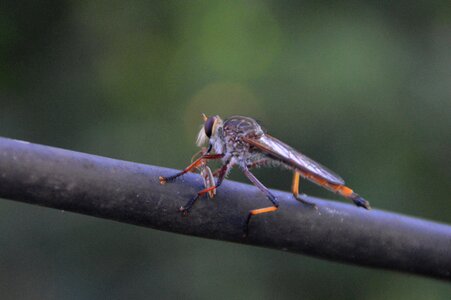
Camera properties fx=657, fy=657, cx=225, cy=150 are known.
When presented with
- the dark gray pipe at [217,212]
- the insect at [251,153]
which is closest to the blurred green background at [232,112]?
the insect at [251,153]

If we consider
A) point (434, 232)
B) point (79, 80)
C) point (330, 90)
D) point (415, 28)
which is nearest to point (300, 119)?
point (330, 90)

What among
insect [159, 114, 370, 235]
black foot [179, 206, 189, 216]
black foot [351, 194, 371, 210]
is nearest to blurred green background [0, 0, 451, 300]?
insect [159, 114, 370, 235]

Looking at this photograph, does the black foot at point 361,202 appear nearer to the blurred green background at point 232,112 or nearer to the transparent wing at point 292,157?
the transparent wing at point 292,157

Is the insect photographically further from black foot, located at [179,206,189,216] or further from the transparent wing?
black foot, located at [179,206,189,216]

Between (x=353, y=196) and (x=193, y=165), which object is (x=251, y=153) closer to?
(x=193, y=165)

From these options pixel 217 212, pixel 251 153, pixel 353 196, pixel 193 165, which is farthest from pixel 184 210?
pixel 251 153

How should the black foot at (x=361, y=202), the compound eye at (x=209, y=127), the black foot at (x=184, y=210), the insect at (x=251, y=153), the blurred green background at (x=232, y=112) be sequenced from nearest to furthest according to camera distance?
the black foot at (x=184, y=210) < the black foot at (x=361, y=202) < the insect at (x=251, y=153) < the compound eye at (x=209, y=127) < the blurred green background at (x=232, y=112)

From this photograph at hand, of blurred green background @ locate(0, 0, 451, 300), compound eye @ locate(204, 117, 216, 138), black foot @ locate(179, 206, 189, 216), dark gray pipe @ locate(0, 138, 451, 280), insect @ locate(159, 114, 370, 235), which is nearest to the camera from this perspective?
dark gray pipe @ locate(0, 138, 451, 280)
